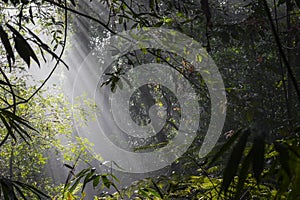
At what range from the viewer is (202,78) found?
1.52 m

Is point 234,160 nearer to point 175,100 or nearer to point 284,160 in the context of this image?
point 284,160

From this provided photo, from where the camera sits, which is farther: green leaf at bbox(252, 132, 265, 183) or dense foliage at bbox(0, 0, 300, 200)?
dense foliage at bbox(0, 0, 300, 200)

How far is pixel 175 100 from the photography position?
5059 millimetres

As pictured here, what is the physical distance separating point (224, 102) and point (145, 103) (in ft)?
13.5

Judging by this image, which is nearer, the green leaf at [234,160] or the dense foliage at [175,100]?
the green leaf at [234,160]

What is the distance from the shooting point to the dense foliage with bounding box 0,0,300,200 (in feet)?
1.79

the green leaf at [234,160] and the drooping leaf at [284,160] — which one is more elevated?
the green leaf at [234,160]

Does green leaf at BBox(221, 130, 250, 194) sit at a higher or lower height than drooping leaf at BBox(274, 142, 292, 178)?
higher

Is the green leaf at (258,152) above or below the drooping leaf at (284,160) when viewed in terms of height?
above

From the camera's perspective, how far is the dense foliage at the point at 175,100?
0.55 m

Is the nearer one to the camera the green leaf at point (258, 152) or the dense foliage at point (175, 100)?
the green leaf at point (258, 152)

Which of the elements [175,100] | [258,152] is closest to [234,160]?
[258,152]

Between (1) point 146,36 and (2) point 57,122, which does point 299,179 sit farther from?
(2) point 57,122

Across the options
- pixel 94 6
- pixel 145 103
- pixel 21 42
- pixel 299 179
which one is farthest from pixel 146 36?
pixel 94 6
